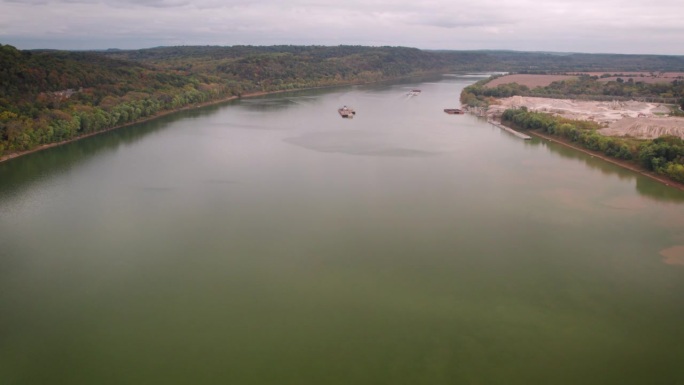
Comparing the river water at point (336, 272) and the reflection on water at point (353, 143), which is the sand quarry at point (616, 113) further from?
the reflection on water at point (353, 143)

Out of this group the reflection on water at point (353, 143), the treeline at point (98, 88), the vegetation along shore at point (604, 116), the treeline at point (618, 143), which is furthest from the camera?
the reflection on water at point (353, 143)

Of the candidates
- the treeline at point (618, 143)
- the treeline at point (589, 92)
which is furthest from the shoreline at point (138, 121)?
the treeline at point (618, 143)

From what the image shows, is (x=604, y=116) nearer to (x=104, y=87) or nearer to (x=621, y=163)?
(x=621, y=163)

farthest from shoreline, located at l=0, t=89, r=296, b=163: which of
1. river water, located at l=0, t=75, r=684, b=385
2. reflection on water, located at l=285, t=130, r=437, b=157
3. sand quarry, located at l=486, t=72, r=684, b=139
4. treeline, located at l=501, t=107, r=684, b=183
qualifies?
treeline, located at l=501, t=107, r=684, b=183

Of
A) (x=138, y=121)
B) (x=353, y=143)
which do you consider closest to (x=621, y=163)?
(x=353, y=143)

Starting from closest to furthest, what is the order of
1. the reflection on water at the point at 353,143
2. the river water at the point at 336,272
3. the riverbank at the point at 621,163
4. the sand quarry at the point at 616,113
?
the river water at the point at 336,272 < the riverbank at the point at 621,163 < the reflection on water at the point at 353,143 < the sand quarry at the point at 616,113
